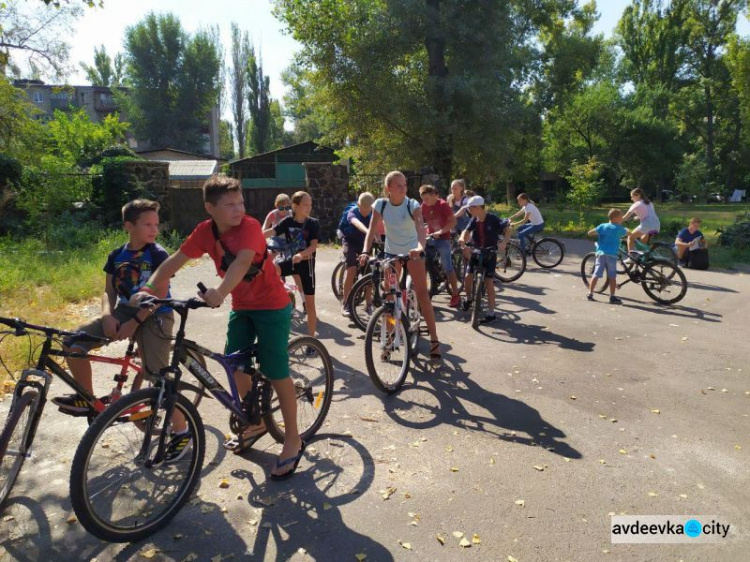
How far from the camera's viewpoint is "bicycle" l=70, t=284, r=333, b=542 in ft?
9.19

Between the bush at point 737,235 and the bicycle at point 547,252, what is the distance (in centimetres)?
601

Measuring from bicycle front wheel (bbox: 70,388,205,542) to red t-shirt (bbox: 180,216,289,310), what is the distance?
2.41 feet

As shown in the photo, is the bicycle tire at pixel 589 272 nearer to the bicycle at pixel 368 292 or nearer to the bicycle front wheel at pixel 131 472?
the bicycle at pixel 368 292

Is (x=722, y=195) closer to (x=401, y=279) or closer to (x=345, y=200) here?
(x=345, y=200)

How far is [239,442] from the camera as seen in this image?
3715 mm

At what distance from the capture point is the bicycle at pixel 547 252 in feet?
42.1

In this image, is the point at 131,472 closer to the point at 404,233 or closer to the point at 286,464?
the point at 286,464

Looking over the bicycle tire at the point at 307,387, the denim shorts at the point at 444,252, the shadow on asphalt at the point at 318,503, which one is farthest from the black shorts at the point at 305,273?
the denim shorts at the point at 444,252

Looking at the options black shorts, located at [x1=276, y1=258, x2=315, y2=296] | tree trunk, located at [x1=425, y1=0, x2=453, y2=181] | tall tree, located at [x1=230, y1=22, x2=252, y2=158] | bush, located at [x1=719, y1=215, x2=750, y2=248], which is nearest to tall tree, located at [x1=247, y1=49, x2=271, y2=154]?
tall tree, located at [x1=230, y1=22, x2=252, y2=158]

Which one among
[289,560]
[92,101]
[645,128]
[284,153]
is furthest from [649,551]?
[92,101]

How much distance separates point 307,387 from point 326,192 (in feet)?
46.3

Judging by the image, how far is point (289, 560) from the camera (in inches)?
114

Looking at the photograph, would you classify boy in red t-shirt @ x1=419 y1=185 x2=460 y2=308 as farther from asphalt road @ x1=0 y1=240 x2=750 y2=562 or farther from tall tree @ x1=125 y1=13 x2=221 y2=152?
tall tree @ x1=125 y1=13 x2=221 y2=152

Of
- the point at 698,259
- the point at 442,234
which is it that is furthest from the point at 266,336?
the point at 698,259
